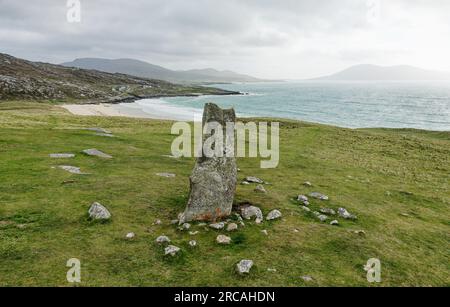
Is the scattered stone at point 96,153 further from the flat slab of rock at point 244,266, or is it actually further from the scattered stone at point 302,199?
the flat slab of rock at point 244,266

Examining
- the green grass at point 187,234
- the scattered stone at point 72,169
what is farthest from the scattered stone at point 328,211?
the scattered stone at point 72,169

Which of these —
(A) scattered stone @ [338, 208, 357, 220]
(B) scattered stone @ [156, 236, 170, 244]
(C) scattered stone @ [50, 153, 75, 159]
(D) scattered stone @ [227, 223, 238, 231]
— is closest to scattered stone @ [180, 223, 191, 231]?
(B) scattered stone @ [156, 236, 170, 244]

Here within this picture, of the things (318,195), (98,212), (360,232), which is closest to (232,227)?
(360,232)

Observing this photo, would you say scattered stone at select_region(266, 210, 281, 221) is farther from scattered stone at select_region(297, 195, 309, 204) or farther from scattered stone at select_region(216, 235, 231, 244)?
scattered stone at select_region(297, 195, 309, 204)

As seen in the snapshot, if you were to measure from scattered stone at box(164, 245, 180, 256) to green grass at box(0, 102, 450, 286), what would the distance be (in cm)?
26

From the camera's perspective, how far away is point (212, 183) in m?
18.0

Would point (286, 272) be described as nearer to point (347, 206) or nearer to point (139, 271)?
point (139, 271)

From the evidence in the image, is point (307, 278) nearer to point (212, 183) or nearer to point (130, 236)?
point (212, 183)

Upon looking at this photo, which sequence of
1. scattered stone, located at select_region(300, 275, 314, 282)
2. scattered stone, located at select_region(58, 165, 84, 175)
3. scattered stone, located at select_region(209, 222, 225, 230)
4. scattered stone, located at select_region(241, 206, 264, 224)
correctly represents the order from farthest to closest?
1. scattered stone, located at select_region(58, 165, 84, 175)
2. scattered stone, located at select_region(241, 206, 264, 224)
3. scattered stone, located at select_region(209, 222, 225, 230)
4. scattered stone, located at select_region(300, 275, 314, 282)

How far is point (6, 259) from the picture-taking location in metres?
13.3

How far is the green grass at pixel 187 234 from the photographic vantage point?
13.1 metres

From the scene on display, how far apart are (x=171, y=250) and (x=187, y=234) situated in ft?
6.49

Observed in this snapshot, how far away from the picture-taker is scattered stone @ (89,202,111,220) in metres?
17.1
